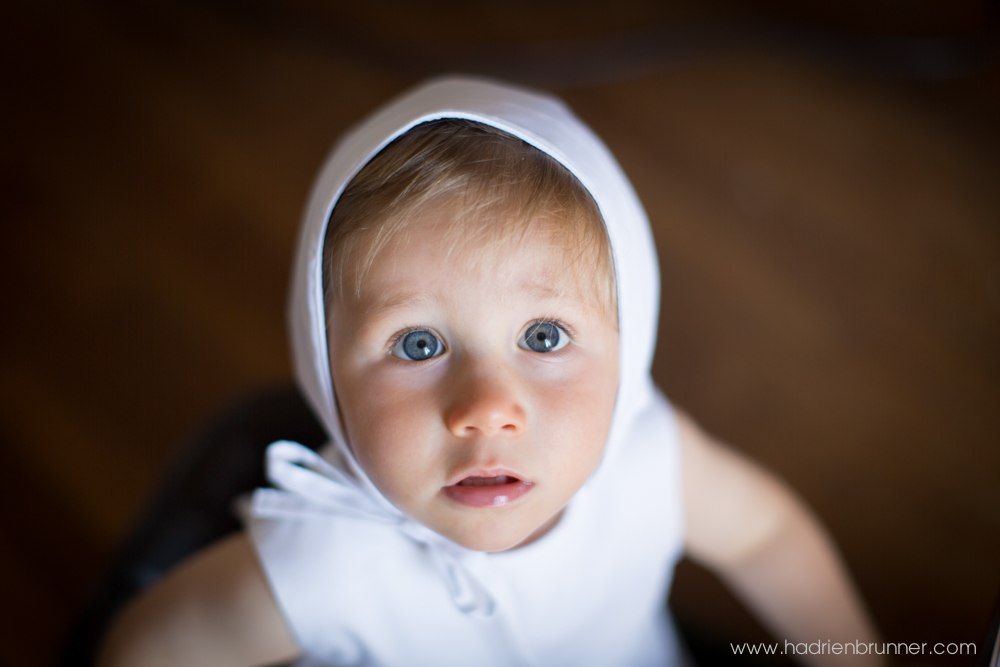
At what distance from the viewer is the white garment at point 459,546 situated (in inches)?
22.9

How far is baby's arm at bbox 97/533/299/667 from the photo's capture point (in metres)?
0.61

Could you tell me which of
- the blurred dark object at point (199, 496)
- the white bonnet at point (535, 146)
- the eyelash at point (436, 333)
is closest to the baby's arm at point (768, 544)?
the white bonnet at point (535, 146)

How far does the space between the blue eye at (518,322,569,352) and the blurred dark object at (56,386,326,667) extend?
354 mm

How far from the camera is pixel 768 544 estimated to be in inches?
30.0

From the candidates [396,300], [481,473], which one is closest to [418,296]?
[396,300]

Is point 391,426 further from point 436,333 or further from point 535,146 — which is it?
point 535,146

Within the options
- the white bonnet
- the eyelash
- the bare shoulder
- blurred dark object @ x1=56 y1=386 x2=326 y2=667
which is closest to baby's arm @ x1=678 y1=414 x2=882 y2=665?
the bare shoulder

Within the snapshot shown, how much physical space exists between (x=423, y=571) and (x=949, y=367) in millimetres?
1033

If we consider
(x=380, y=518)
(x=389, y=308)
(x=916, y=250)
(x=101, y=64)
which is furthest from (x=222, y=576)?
(x=101, y=64)

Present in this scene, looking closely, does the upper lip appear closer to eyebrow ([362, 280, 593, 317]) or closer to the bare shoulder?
eyebrow ([362, 280, 593, 317])

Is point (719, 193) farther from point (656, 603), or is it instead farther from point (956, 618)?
point (656, 603)

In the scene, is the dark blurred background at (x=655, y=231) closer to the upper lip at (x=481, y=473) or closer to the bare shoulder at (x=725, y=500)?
the bare shoulder at (x=725, y=500)

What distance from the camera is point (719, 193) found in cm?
150

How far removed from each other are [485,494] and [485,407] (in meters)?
0.07
